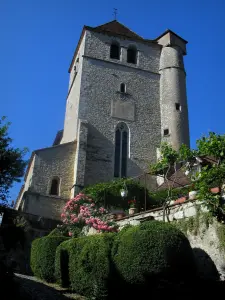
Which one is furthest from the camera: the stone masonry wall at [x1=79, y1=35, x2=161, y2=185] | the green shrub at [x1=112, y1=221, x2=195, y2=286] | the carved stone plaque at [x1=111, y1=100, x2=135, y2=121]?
the carved stone plaque at [x1=111, y1=100, x2=135, y2=121]

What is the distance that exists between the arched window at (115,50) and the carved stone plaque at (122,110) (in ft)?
15.1

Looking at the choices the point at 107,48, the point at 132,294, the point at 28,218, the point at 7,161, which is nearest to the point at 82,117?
the point at 107,48

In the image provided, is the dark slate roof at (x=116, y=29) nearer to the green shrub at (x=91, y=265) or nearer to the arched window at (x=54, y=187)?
the arched window at (x=54, y=187)

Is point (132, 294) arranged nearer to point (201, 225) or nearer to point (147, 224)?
point (147, 224)

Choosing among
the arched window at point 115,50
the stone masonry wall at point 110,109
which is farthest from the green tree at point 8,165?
the arched window at point 115,50

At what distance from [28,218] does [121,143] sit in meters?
8.99

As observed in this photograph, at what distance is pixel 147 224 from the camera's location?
356 inches

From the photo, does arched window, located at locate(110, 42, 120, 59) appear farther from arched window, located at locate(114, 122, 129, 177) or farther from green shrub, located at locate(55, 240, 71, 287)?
green shrub, located at locate(55, 240, 71, 287)

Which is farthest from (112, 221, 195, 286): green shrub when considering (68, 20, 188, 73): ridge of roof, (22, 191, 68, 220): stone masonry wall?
(68, 20, 188, 73): ridge of roof

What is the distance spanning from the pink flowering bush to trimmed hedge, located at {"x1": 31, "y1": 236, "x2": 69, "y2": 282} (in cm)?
194

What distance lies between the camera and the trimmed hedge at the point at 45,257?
11.3m

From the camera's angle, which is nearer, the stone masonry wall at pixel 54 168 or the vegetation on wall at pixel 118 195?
the vegetation on wall at pixel 118 195

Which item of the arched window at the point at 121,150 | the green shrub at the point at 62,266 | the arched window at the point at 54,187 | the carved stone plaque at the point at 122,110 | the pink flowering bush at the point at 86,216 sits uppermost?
the carved stone plaque at the point at 122,110

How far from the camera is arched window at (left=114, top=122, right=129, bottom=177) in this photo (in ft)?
74.1
